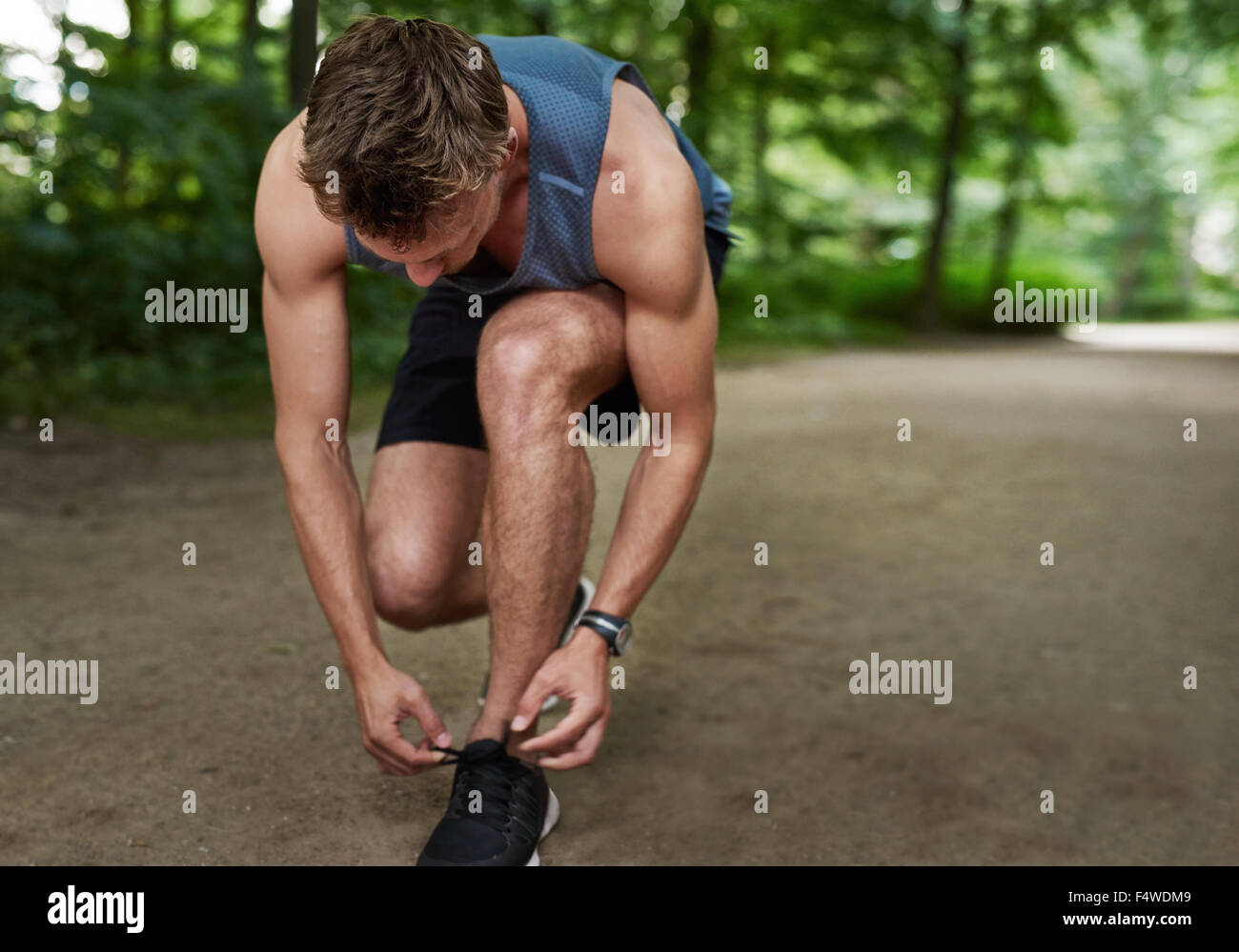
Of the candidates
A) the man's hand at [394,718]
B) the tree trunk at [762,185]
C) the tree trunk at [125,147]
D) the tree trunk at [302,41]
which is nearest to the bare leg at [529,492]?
the man's hand at [394,718]

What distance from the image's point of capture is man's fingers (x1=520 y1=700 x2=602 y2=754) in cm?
169

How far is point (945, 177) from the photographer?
44.5 ft

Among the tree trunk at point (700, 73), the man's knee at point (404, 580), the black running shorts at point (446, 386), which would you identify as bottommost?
the man's knee at point (404, 580)

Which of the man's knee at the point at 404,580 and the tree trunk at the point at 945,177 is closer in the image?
the man's knee at the point at 404,580

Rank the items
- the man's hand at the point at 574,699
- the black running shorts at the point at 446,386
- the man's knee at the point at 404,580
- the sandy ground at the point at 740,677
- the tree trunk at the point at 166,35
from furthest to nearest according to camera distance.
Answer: the tree trunk at the point at 166,35 → the black running shorts at the point at 446,386 → the man's knee at the point at 404,580 → the sandy ground at the point at 740,677 → the man's hand at the point at 574,699

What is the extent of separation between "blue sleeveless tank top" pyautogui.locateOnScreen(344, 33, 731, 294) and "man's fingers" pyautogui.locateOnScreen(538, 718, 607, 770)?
73 cm

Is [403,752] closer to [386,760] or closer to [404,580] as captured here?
[386,760]

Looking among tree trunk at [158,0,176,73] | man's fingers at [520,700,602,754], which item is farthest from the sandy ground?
tree trunk at [158,0,176,73]

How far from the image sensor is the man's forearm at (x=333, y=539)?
185 centimetres

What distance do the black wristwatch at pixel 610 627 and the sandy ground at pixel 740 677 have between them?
36cm

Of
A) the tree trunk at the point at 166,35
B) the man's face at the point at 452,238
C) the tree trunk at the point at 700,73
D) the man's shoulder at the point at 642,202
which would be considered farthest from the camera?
the tree trunk at the point at 700,73

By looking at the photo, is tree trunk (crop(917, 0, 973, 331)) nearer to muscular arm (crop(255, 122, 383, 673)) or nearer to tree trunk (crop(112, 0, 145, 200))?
tree trunk (crop(112, 0, 145, 200))

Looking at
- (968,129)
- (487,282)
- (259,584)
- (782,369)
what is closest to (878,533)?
(259,584)

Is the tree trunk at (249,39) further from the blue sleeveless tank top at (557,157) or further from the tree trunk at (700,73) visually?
the blue sleeveless tank top at (557,157)
